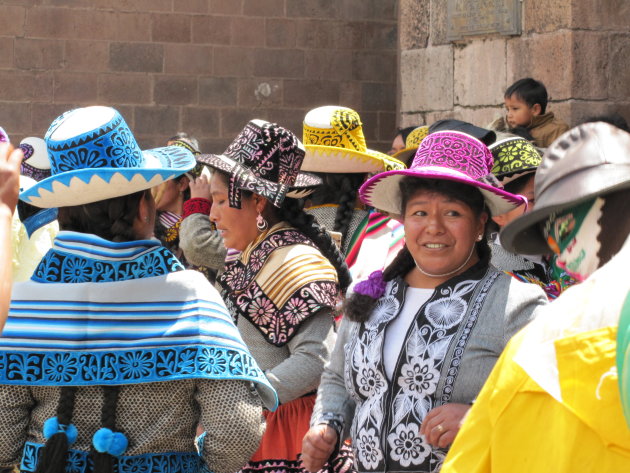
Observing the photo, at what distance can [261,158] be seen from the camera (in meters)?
3.91

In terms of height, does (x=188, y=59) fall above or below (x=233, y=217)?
above

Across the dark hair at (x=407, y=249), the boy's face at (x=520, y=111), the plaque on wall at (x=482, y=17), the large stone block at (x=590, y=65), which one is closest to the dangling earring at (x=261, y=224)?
the dark hair at (x=407, y=249)

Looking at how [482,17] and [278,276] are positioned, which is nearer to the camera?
[278,276]

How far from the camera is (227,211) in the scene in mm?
3914

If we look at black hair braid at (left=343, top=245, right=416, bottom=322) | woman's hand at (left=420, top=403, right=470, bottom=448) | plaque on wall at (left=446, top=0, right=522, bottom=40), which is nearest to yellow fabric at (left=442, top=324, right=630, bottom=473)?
woman's hand at (left=420, top=403, right=470, bottom=448)

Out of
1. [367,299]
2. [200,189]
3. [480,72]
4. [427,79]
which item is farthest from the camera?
[427,79]

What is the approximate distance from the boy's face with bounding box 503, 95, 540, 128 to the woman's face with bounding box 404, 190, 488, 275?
4.25 m

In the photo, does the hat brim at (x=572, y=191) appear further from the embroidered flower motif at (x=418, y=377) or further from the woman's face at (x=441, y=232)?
the woman's face at (x=441, y=232)

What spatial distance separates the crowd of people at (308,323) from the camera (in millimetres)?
1669

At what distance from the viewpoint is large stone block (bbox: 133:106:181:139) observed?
12039mm

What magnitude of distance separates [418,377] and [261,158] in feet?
4.12

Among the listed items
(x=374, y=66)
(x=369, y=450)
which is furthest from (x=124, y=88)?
(x=369, y=450)

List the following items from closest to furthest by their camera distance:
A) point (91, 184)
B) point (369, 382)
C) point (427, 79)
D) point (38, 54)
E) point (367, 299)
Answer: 1. point (91, 184)
2. point (369, 382)
3. point (367, 299)
4. point (427, 79)
5. point (38, 54)

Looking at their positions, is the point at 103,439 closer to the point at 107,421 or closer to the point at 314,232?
the point at 107,421
